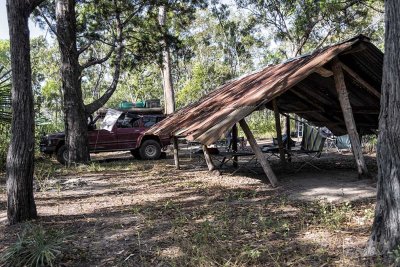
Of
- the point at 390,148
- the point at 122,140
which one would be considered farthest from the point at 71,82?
the point at 390,148

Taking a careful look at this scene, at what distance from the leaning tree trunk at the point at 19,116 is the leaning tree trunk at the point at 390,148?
4465 millimetres

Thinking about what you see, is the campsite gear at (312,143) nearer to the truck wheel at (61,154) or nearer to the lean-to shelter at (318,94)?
the lean-to shelter at (318,94)

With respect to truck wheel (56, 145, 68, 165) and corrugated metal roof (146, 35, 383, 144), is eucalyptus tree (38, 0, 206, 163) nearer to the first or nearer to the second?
truck wheel (56, 145, 68, 165)

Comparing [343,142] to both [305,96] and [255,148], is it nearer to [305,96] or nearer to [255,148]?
[305,96]

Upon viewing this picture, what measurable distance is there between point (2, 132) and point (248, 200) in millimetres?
9663

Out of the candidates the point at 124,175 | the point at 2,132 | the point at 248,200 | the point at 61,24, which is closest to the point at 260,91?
the point at 248,200

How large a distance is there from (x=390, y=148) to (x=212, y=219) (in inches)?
109

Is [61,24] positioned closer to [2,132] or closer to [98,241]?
[2,132]

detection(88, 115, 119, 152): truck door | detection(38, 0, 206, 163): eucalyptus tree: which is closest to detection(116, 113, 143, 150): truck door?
detection(88, 115, 119, 152): truck door

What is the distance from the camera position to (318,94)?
1038 centimetres

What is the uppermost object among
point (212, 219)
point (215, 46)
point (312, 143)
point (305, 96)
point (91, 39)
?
point (215, 46)

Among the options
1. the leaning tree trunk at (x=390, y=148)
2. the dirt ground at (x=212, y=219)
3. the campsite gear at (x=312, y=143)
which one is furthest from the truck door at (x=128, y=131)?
the leaning tree trunk at (x=390, y=148)

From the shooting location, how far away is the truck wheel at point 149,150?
50.8 ft

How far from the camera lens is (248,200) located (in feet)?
22.6
